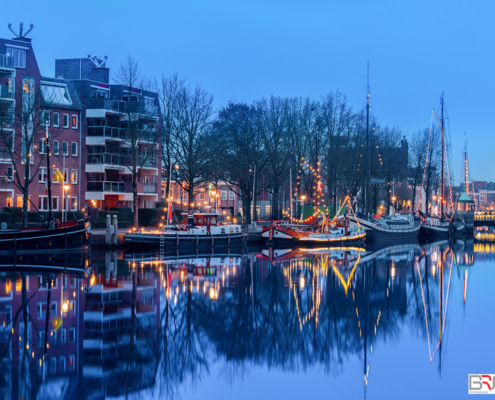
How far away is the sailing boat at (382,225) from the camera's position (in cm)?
7144

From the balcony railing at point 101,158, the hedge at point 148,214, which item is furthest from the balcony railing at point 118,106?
the hedge at point 148,214

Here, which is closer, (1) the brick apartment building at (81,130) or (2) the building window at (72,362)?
(2) the building window at (72,362)

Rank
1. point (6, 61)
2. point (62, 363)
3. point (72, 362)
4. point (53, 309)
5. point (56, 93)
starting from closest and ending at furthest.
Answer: point (62, 363) → point (72, 362) → point (53, 309) → point (6, 61) → point (56, 93)

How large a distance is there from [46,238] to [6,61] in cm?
2179

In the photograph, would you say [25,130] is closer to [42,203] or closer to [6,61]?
[6,61]

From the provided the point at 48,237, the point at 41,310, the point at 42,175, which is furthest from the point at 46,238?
the point at 41,310

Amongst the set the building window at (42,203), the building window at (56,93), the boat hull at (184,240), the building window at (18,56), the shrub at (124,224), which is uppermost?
the building window at (18,56)

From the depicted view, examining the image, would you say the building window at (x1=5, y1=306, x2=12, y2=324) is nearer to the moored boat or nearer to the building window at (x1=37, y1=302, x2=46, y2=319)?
the building window at (x1=37, y1=302, x2=46, y2=319)

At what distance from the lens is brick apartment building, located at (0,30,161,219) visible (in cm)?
5891

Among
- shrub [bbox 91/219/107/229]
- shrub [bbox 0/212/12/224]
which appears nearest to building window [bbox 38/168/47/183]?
shrub [bbox 91/219/107/229]

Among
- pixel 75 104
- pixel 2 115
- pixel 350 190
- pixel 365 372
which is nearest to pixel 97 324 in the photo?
pixel 365 372

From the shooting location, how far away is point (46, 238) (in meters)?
45.5

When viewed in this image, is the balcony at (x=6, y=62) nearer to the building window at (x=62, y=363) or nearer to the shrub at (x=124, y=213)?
the shrub at (x=124, y=213)

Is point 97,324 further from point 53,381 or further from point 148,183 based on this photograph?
point 148,183
